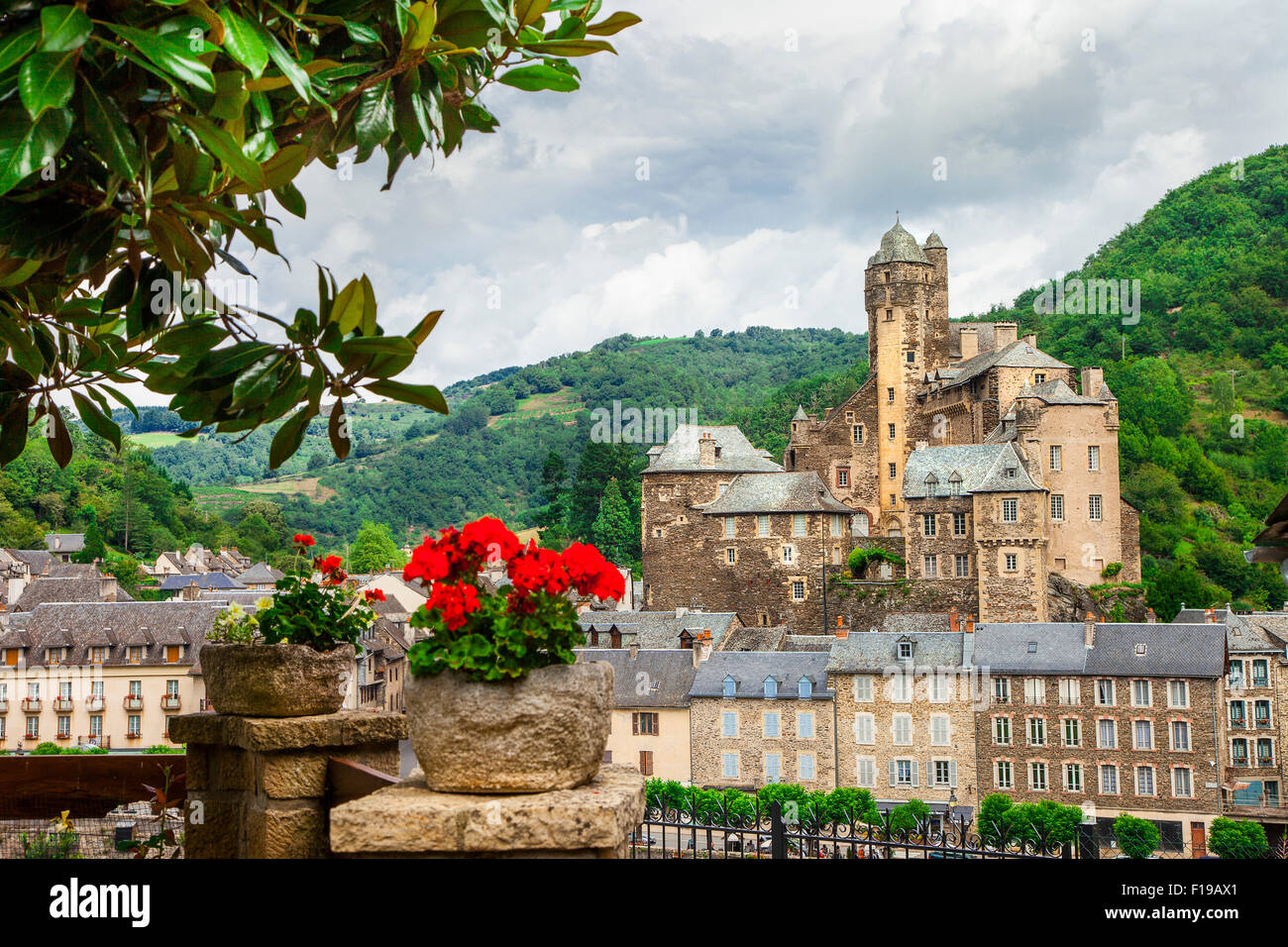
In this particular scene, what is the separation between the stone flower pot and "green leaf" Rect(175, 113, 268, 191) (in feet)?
7.37

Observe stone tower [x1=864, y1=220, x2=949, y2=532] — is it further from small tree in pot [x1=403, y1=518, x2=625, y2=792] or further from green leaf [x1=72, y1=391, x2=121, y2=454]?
small tree in pot [x1=403, y1=518, x2=625, y2=792]

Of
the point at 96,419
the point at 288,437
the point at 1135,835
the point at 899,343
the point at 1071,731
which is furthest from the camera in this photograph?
the point at 899,343

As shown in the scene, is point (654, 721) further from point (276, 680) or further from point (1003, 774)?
point (276, 680)

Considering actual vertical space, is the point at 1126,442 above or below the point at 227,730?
above

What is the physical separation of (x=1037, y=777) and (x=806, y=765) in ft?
28.2

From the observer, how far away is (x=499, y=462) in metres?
92.2

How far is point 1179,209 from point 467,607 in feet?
342

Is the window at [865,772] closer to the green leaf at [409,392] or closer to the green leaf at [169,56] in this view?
the green leaf at [409,392]

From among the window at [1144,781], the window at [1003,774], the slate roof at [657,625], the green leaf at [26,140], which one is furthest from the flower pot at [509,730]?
the slate roof at [657,625]

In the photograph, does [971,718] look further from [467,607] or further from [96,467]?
[96,467]

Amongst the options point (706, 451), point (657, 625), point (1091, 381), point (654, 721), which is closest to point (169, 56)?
point (654, 721)

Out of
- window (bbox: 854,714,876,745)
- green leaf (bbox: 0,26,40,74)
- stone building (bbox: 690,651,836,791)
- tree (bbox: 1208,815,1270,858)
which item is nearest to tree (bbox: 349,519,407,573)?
stone building (bbox: 690,651,836,791)

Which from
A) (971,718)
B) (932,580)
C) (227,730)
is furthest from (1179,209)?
(227,730)

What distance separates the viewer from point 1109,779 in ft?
130
